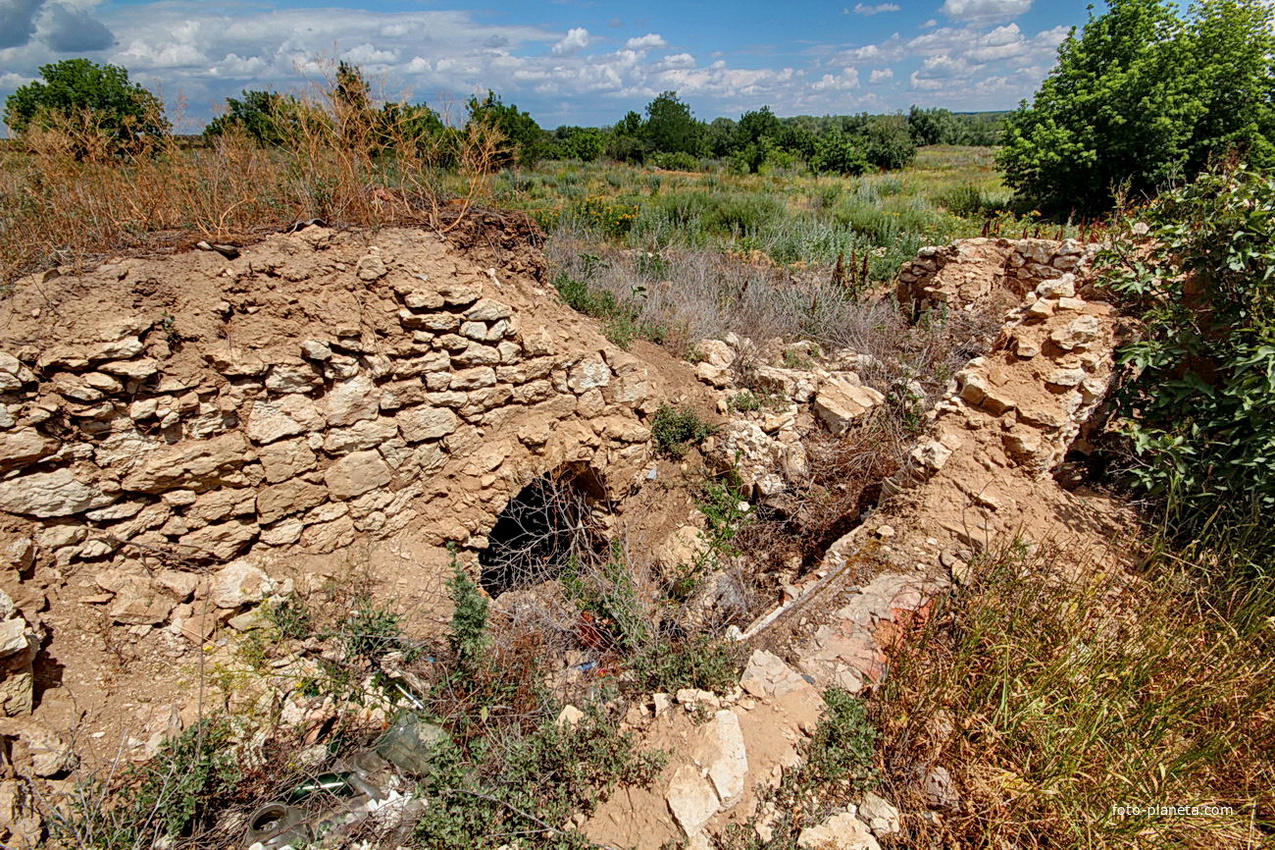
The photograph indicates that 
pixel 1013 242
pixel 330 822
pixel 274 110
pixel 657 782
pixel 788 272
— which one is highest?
pixel 274 110

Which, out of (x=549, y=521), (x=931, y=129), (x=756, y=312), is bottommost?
(x=549, y=521)

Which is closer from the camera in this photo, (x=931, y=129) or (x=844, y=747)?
(x=844, y=747)

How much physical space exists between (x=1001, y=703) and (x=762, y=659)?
1037mm

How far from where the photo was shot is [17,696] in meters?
2.64

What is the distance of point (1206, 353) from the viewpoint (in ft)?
12.0

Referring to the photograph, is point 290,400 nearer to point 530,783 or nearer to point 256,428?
point 256,428

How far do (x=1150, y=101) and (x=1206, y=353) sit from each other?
10841 millimetres

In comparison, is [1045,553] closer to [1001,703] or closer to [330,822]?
[1001,703]

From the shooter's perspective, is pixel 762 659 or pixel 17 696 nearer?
pixel 17 696

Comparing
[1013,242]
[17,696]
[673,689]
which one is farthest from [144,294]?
[1013,242]

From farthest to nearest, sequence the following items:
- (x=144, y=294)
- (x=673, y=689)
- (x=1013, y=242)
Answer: (x=1013, y=242), (x=144, y=294), (x=673, y=689)

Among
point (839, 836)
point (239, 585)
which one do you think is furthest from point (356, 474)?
point (839, 836)

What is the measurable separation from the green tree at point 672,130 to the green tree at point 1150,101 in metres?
15.6

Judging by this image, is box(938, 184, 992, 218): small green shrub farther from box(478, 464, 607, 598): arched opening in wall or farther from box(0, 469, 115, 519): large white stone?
box(0, 469, 115, 519): large white stone
